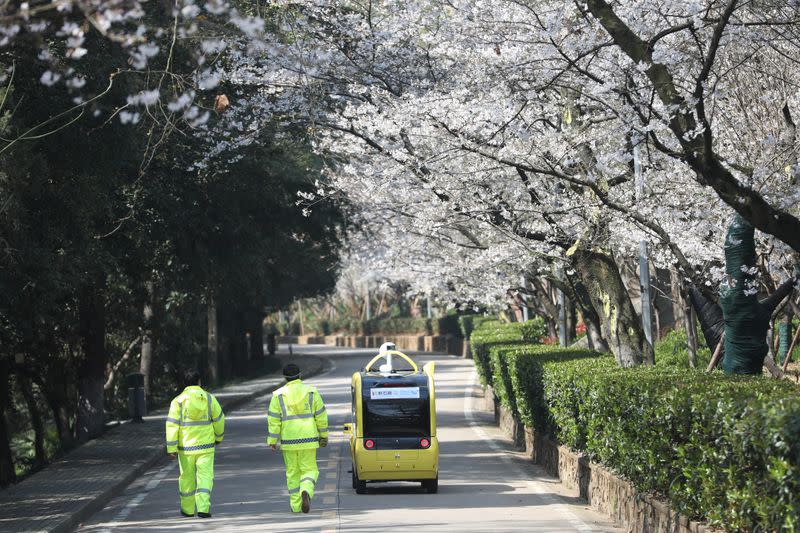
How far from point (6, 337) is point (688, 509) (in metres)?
14.7

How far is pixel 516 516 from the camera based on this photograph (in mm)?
13758

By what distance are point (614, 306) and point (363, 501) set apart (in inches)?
235

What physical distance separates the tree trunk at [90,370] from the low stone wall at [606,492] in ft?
29.5

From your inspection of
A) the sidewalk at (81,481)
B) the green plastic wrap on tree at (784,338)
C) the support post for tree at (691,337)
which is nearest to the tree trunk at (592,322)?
the support post for tree at (691,337)

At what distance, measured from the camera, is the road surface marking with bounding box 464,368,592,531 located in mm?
13503

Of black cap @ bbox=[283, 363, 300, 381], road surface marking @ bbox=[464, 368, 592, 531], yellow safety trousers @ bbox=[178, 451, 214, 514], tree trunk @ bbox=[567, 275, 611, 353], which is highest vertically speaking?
tree trunk @ bbox=[567, 275, 611, 353]

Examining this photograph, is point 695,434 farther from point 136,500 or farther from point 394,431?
point 136,500

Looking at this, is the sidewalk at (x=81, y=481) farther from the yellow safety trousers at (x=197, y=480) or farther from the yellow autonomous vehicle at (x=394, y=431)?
the yellow autonomous vehicle at (x=394, y=431)

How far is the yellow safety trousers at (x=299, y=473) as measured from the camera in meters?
13.9

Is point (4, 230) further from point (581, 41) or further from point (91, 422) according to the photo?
point (91, 422)

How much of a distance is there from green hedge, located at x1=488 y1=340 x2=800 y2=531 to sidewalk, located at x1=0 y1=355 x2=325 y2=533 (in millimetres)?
5905

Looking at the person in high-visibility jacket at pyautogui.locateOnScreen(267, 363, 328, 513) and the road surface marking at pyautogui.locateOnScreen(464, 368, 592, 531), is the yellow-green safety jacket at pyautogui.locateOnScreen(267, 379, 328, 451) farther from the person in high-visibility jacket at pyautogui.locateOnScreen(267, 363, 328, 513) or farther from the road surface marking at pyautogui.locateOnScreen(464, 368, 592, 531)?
the road surface marking at pyautogui.locateOnScreen(464, 368, 592, 531)

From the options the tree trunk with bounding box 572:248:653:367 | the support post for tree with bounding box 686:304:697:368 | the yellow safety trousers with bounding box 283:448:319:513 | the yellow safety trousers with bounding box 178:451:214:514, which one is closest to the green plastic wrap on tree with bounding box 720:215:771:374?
the yellow safety trousers with bounding box 283:448:319:513

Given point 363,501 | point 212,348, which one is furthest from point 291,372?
point 212,348
